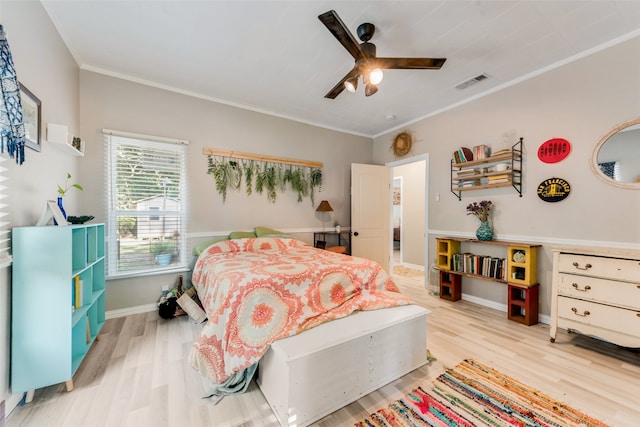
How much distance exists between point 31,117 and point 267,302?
2.06 m

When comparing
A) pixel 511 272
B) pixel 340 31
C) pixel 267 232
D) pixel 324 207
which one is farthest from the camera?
pixel 324 207

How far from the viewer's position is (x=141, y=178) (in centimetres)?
303

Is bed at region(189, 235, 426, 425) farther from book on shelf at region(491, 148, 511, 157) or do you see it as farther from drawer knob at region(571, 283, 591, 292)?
book on shelf at region(491, 148, 511, 157)

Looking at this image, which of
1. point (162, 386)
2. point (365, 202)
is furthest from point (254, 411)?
point (365, 202)

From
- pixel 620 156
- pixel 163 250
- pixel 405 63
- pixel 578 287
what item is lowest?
pixel 578 287

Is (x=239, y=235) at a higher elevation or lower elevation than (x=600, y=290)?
higher

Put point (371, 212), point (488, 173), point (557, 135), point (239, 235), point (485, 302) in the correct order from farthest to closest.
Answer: point (371, 212)
point (239, 235)
point (485, 302)
point (488, 173)
point (557, 135)

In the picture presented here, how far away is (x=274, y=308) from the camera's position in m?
1.75

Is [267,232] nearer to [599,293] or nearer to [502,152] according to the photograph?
[502,152]

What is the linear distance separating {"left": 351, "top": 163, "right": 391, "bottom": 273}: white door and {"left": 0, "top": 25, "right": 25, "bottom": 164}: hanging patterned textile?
12.3ft

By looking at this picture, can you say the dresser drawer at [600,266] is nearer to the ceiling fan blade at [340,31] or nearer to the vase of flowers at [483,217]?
the vase of flowers at [483,217]

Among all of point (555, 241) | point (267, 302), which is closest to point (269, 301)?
point (267, 302)

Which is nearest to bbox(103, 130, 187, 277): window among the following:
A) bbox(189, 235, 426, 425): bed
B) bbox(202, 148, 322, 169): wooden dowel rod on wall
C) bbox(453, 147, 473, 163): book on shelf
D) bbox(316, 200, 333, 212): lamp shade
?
bbox(202, 148, 322, 169): wooden dowel rod on wall

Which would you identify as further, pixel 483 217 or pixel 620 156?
pixel 483 217
